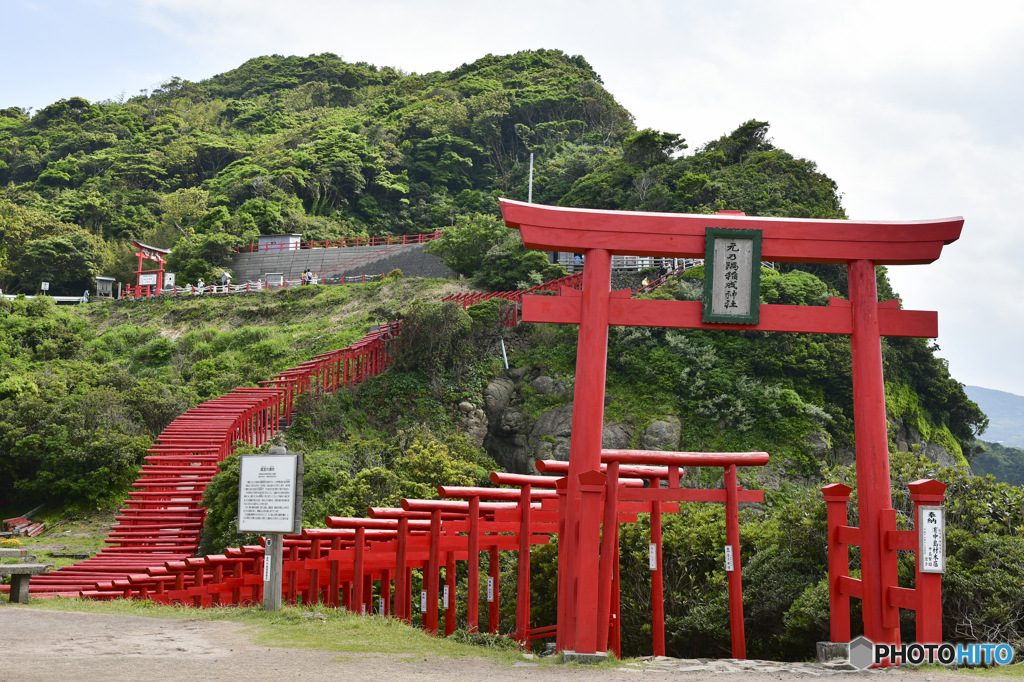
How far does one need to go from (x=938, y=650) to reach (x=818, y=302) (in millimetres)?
21408

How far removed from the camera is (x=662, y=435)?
22.8 m

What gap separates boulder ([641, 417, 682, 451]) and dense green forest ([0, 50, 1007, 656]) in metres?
0.29

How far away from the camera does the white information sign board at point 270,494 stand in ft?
30.7

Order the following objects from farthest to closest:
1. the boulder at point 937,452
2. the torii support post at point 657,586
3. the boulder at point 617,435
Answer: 1. the boulder at point 937,452
2. the boulder at point 617,435
3. the torii support post at point 657,586

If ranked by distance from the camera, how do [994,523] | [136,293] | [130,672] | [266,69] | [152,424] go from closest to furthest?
[130,672], [994,523], [152,424], [136,293], [266,69]

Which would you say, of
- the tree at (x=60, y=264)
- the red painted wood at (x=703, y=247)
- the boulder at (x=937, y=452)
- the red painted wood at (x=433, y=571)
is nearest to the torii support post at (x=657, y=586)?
the red painted wood at (x=433, y=571)

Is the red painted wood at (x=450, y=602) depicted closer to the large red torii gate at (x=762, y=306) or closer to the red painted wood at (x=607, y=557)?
the red painted wood at (x=607, y=557)

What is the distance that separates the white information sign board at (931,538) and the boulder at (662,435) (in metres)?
15.2

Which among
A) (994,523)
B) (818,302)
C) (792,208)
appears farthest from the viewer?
(792,208)

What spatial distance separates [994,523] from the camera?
9211 mm

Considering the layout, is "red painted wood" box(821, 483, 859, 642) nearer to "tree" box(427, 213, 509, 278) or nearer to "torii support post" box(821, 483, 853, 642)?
"torii support post" box(821, 483, 853, 642)

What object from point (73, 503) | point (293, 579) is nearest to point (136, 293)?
point (73, 503)

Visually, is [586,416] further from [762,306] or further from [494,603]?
[494,603]

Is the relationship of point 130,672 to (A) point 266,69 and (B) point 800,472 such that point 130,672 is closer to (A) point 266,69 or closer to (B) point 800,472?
(B) point 800,472
